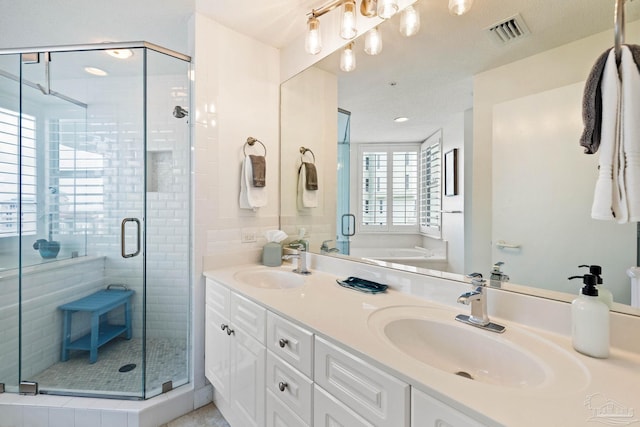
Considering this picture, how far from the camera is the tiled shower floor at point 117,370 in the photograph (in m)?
1.68

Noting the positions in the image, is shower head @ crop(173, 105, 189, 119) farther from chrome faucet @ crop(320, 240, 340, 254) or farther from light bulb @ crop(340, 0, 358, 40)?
chrome faucet @ crop(320, 240, 340, 254)

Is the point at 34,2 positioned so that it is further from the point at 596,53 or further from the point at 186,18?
the point at 596,53

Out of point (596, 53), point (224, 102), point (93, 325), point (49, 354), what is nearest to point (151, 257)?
point (93, 325)

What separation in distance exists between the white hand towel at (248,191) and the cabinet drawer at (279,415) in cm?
110

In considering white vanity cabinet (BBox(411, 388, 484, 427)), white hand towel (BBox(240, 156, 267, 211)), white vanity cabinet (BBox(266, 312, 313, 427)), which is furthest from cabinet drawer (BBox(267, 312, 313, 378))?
white hand towel (BBox(240, 156, 267, 211))

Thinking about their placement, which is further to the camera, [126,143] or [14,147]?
[126,143]

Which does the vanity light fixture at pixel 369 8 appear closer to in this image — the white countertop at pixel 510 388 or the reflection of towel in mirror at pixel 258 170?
the reflection of towel in mirror at pixel 258 170

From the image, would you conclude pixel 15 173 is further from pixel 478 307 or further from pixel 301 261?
pixel 478 307

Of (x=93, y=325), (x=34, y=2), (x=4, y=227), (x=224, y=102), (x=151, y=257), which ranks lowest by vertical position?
(x=93, y=325)

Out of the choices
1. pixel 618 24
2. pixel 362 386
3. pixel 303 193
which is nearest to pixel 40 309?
pixel 303 193

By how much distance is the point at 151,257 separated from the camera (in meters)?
2.34

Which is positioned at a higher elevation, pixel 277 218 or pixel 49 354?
pixel 277 218

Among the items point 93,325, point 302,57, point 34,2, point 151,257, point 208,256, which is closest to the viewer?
point 34,2

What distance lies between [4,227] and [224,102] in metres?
1.79
